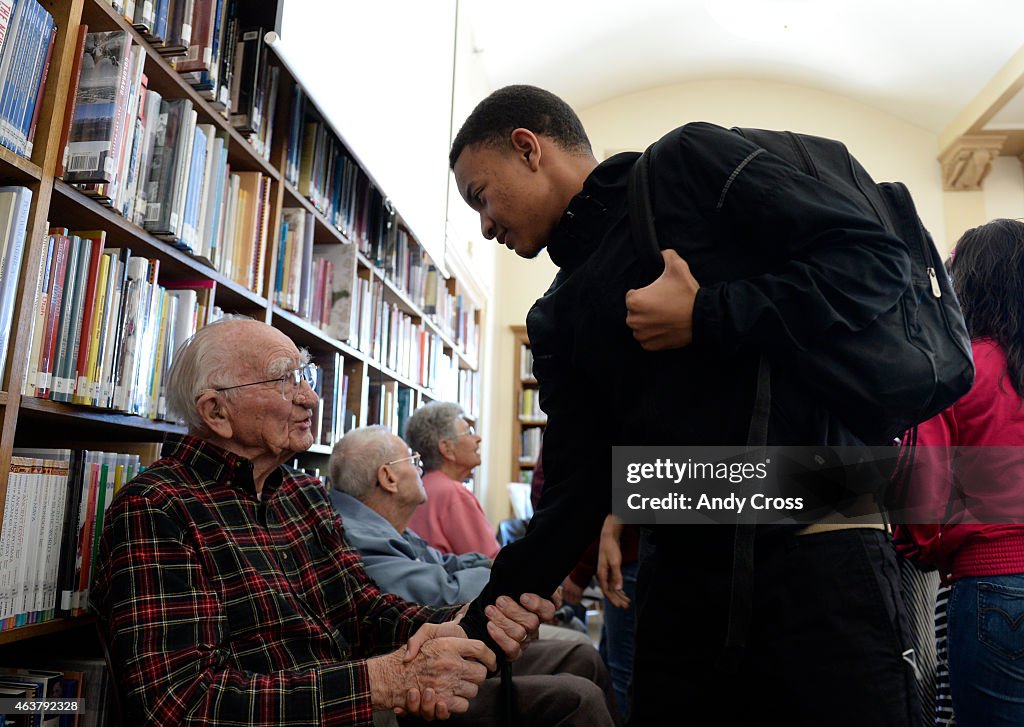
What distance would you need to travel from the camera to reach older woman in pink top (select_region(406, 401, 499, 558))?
9.40 ft

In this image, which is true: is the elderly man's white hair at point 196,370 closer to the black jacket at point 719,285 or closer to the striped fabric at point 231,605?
the striped fabric at point 231,605

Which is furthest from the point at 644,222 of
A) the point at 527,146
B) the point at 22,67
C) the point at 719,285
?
the point at 22,67

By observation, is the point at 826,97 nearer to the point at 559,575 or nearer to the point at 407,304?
the point at 407,304

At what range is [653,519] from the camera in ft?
3.06

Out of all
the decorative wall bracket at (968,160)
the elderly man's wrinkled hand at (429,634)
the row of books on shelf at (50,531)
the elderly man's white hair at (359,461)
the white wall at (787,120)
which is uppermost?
the white wall at (787,120)

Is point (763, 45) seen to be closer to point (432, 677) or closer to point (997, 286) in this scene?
point (997, 286)

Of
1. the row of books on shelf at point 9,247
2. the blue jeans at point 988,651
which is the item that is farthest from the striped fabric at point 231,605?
the blue jeans at point 988,651

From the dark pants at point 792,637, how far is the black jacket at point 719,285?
0.06m

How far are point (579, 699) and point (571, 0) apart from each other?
16.5ft

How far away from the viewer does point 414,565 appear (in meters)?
2.00

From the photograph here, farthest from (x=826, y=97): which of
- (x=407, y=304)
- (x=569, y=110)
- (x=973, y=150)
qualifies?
(x=569, y=110)

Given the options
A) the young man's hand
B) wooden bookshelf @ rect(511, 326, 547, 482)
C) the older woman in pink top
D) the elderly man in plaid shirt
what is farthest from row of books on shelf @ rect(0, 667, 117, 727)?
wooden bookshelf @ rect(511, 326, 547, 482)

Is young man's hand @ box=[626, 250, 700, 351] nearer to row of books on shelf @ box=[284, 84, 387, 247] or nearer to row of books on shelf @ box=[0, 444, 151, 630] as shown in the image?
row of books on shelf @ box=[0, 444, 151, 630]

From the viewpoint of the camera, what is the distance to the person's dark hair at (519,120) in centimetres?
115
